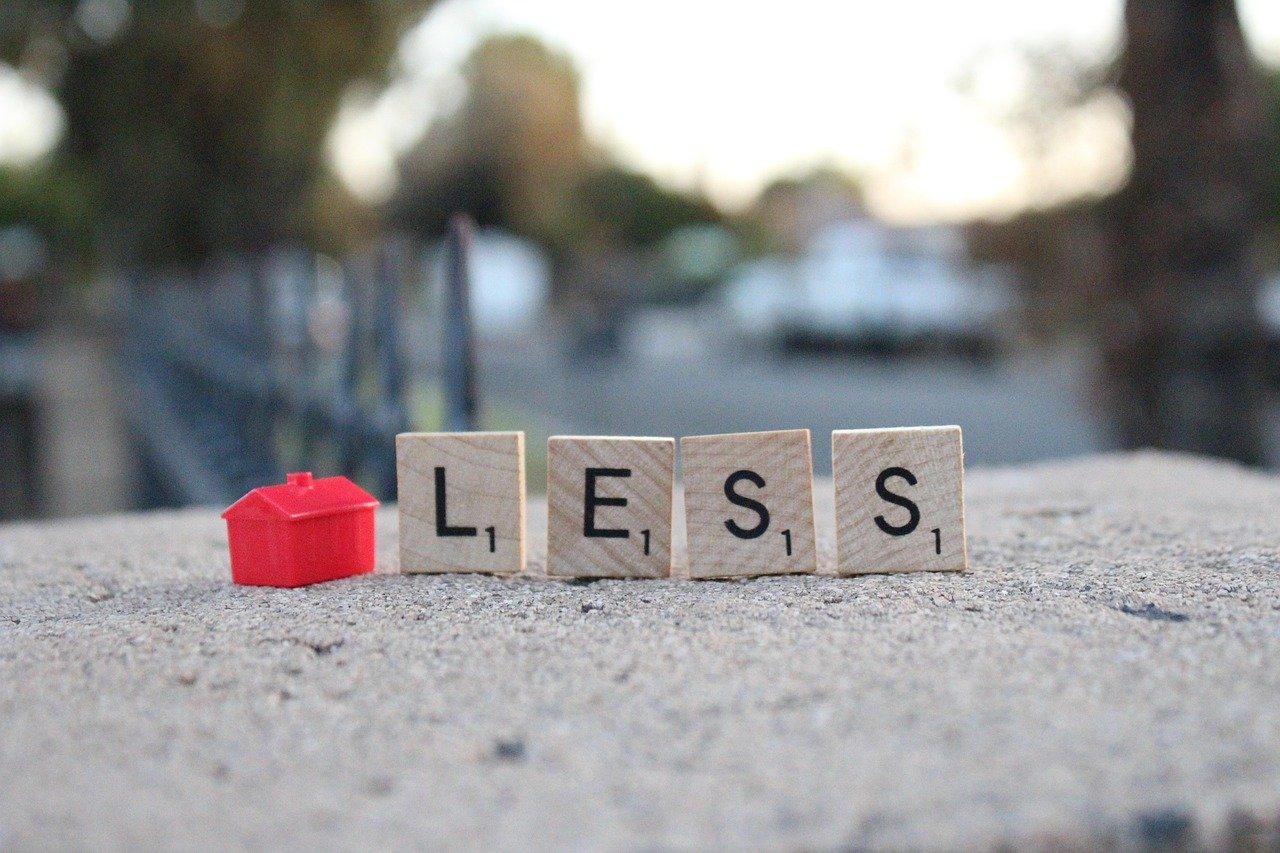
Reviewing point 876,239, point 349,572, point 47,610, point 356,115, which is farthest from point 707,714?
point 876,239

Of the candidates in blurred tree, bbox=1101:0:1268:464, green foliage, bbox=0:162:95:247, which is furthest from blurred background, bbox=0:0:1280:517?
green foliage, bbox=0:162:95:247

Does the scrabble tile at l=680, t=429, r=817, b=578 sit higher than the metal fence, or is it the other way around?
the metal fence

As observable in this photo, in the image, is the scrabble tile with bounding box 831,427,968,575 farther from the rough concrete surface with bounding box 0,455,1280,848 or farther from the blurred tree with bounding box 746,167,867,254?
the blurred tree with bounding box 746,167,867,254

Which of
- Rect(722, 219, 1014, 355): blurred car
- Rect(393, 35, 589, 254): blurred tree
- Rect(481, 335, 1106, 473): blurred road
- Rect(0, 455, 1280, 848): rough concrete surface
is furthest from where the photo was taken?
Rect(393, 35, 589, 254): blurred tree

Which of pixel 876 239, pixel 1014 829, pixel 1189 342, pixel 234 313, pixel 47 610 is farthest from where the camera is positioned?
pixel 876 239

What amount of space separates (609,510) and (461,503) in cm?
35

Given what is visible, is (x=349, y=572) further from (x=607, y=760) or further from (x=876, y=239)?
(x=876, y=239)

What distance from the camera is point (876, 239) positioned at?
35375mm

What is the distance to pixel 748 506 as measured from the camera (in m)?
2.89

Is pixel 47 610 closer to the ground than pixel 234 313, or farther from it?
closer to the ground

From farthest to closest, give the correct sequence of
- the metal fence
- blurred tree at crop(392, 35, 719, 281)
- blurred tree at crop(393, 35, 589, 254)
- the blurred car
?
blurred tree at crop(392, 35, 719, 281), blurred tree at crop(393, 35, 589, 254), the blurred car, the metal fence

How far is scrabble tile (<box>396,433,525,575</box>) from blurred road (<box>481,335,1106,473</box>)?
5328 millimetres

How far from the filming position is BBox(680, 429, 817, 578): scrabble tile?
2.87 meters

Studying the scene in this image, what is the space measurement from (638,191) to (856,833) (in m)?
54.1
